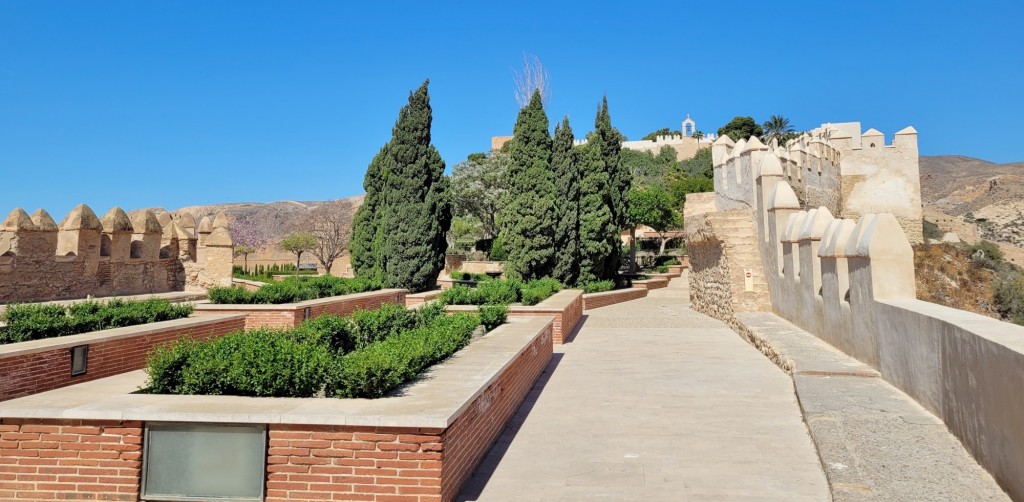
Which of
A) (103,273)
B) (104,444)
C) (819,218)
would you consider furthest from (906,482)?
(103,273)

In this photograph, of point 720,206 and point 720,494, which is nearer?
point 720,494

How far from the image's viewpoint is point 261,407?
390 cm

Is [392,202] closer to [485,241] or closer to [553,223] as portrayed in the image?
[553,223]

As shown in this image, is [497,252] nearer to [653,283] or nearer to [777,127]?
[653,283]

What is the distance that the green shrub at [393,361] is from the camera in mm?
4367

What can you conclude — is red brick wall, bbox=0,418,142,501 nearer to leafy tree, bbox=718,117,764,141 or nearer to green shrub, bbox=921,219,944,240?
green shrub, bbox=921,219,944,240

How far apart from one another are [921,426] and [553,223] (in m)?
15.8

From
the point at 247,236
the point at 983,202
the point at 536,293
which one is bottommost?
the point at 536,293

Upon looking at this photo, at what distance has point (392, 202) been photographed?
20.1 metres

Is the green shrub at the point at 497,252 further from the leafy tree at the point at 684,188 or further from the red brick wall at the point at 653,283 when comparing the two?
the leafy tree at the point at 684,188

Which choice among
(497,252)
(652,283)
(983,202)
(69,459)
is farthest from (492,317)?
(983,202)

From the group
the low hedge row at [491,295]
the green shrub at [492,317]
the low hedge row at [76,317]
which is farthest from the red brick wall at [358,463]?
the low hedge row at [491,295]

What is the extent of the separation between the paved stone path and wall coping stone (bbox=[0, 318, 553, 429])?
65cm

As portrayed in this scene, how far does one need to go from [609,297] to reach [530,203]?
4.28m
